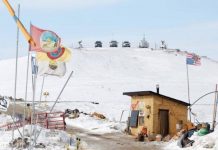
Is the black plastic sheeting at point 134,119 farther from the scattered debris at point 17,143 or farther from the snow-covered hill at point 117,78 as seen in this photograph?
the snow-covered hill at point 117,78

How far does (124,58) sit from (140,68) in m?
7.30

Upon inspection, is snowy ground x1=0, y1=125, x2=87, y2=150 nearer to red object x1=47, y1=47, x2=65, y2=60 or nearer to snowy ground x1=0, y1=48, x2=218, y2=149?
red object x1=47, y1=47, x2=65, y2=60

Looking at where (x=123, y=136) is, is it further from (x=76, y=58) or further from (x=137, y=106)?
(x=76, y=58)

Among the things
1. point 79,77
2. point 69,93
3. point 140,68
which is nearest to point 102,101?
point 69,93

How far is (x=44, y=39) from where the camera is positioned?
15031mm

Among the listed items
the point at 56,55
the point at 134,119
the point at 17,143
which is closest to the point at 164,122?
the point at 134,119

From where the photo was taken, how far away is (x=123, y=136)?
97.0 ft

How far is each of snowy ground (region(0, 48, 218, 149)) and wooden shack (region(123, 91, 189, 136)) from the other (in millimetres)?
2551

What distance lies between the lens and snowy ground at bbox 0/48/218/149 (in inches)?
2005

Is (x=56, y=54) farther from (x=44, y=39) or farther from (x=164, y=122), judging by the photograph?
(x=164, y=122)

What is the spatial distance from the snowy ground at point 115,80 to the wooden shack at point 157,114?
2.55 m

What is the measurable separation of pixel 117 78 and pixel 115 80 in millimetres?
3095

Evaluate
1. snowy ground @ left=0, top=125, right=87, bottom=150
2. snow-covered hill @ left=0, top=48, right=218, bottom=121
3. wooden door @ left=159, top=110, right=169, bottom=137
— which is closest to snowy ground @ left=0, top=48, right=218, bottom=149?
snow-covered hill @ left=0, top=48, right=218, bottom=121

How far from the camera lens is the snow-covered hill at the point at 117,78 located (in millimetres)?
57594
